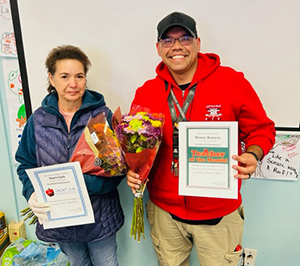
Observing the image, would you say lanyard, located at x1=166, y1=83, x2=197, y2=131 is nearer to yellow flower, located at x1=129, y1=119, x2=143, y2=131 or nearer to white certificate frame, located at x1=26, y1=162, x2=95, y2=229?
yellow flower, located at x1=129, y1=119, x2=143, y2=131

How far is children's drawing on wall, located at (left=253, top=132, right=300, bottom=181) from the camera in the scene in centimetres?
130

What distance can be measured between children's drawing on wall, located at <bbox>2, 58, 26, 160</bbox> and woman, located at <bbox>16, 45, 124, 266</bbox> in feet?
1.49

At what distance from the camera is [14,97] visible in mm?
1543

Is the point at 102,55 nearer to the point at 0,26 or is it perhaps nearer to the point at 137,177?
the point at 0,26

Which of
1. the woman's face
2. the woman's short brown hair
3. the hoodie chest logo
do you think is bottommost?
the hoodie chest logo

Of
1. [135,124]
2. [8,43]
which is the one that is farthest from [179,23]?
[8,43]

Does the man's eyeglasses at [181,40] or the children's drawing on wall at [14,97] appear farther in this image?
the children's drawing on wall at [14,97]

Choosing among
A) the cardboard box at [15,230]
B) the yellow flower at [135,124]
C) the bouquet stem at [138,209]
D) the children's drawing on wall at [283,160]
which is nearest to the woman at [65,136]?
the bouquet stem at [138,209]

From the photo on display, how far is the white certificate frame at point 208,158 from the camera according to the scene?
35.7 inches

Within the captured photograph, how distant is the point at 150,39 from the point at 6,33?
0.91 meters

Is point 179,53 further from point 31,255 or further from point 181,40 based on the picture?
point 31,255

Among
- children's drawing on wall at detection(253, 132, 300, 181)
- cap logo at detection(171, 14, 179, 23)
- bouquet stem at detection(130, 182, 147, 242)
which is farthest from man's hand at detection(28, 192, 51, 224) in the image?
children's drawing on wall at detection(253, 132, 300, 181)

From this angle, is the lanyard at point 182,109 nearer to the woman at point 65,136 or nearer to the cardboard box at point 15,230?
Answer: the woman at point 65,136

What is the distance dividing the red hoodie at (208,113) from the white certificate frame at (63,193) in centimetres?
36
